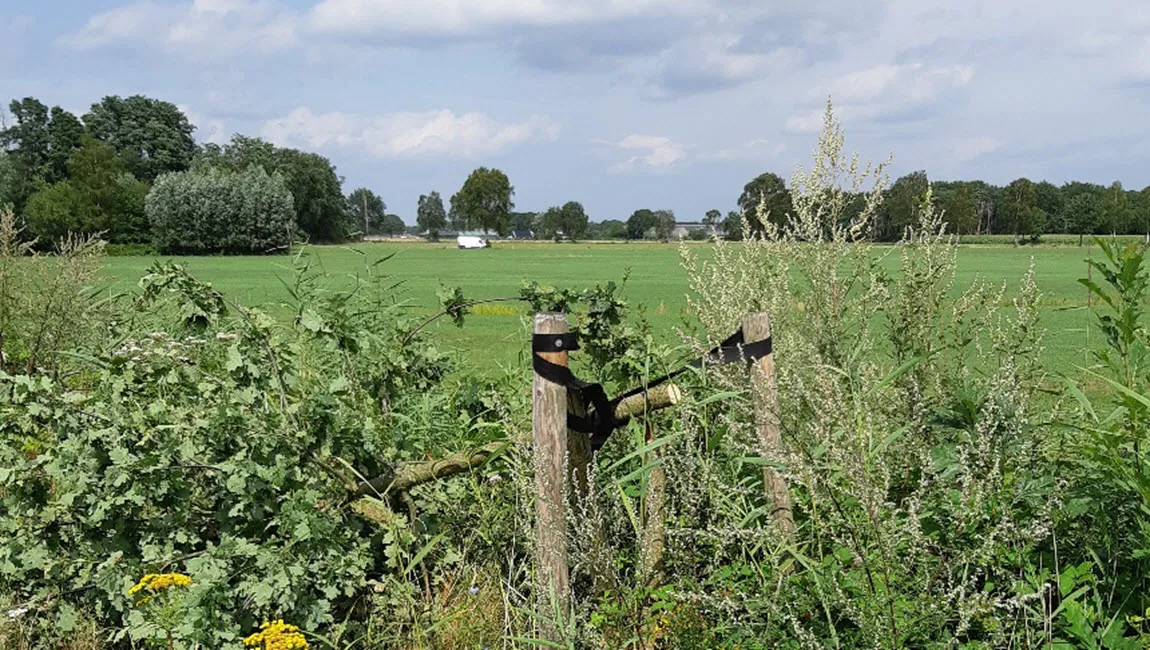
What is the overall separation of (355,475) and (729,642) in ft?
5.30

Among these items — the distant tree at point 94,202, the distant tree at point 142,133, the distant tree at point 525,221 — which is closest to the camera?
the distant tree at point 94,202

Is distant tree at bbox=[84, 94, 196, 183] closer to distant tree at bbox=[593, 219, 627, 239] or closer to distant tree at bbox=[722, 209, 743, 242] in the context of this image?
distant tree at bbox=[593, 219, 627, 239]

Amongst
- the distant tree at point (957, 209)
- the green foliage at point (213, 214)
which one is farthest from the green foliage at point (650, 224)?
the distant tree at point (957, 209)

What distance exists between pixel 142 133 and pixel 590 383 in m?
124

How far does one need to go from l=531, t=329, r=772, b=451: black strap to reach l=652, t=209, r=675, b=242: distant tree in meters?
121

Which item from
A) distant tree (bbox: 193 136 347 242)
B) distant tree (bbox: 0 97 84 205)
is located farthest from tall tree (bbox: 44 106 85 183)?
distant tree (bbox: 193 136 347 242)

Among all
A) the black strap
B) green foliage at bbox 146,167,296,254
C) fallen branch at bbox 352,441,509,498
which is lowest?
fallen branch at bbox 352,441,509,498

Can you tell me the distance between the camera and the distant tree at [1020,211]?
96.0 metres

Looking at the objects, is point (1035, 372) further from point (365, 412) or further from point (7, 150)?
point (7, 150)

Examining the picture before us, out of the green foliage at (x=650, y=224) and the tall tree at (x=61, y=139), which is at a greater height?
the tall tree at (x=61, y=139)

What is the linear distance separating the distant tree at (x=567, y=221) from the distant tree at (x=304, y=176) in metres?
40.8

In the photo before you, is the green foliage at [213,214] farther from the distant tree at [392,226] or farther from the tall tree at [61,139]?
the distant tree at [392,226]

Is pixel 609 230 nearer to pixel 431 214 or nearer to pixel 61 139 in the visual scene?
pixel 431 214

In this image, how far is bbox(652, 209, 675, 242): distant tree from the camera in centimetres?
12982
